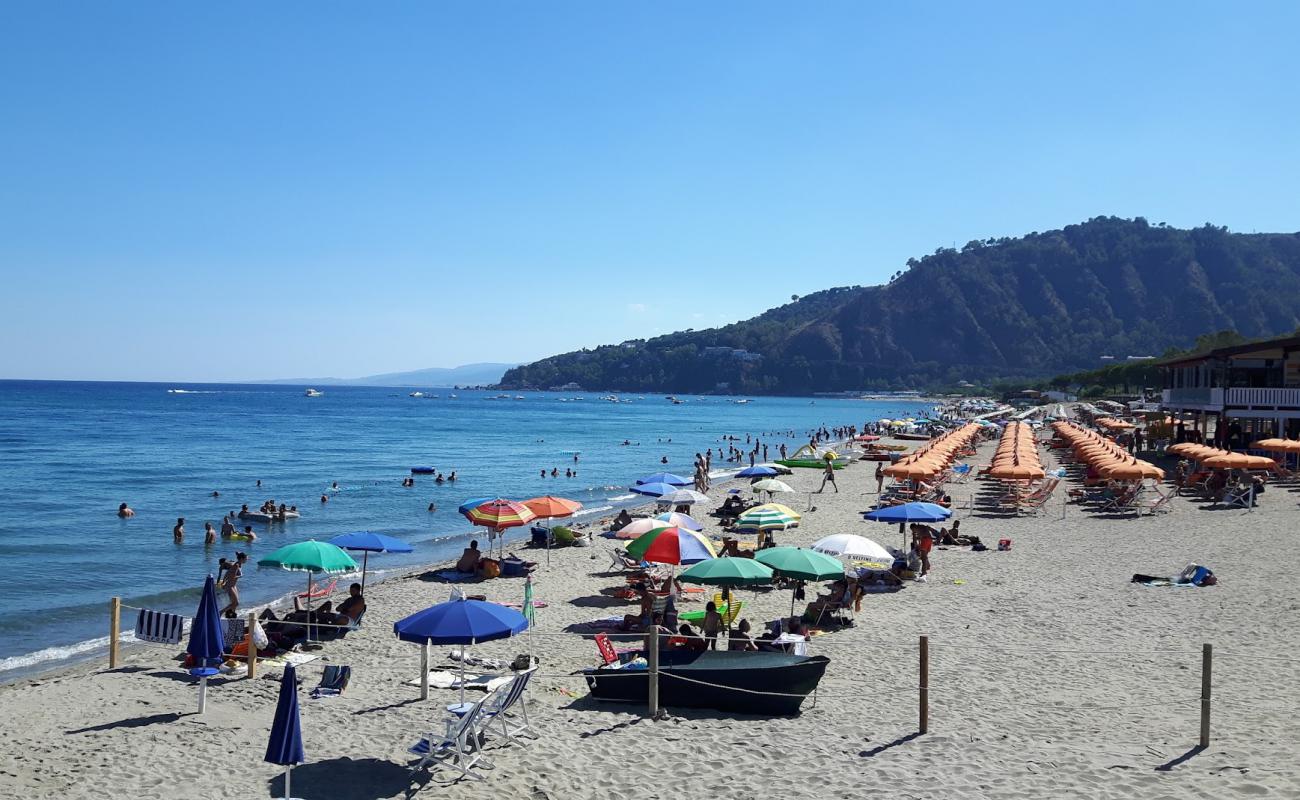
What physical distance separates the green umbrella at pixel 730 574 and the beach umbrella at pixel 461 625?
11.3ft

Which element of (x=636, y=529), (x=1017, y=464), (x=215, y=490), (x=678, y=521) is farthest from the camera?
(x=215, y=490)

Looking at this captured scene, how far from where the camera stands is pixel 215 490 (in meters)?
36.9

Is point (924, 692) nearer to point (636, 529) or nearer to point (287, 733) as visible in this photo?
point (287, 733)

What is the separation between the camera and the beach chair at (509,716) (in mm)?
8742

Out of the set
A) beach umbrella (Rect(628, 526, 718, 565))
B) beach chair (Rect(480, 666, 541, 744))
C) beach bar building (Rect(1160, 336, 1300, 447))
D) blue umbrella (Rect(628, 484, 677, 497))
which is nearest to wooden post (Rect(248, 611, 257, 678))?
beach chair (Rect(480, 666, 541, 744))

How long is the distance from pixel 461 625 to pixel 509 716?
4.37 feet

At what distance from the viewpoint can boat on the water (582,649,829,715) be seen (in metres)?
9.96

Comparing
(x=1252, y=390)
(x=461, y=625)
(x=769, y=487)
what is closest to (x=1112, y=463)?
(x=769, y=487)

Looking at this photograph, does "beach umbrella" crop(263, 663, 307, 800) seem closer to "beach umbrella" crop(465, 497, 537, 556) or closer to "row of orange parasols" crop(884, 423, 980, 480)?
"beach umbrella" crop(465, 497, 537, 556)

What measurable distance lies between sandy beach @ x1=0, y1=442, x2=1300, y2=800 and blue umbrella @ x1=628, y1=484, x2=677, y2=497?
24.0ft

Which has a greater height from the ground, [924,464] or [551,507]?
[924,464]

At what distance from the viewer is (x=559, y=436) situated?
80.8m

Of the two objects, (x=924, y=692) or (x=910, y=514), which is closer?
(x=924, y=692)

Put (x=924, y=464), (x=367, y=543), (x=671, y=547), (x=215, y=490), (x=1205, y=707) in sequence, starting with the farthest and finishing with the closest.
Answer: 1. (x=215, y=490)
2. (x=924, y=464)
3. (x=367, y=543)
4. (x=671, y=547)
5. (x=1205, y=707)
